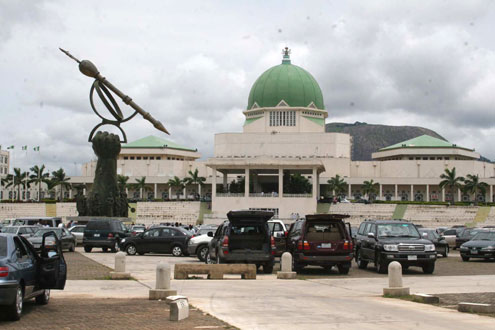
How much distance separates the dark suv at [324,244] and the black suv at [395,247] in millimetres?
1045

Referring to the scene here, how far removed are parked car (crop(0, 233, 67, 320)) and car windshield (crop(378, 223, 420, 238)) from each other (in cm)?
1240

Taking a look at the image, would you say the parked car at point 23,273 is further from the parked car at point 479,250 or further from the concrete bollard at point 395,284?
the parked car at point 479,250

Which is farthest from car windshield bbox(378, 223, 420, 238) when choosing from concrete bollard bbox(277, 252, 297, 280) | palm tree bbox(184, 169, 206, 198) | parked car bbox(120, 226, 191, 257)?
palm tree bbox(184, 169, 206, 198)

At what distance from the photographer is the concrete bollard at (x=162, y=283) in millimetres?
13664

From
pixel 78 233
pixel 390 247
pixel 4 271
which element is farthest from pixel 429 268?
pixel 78 233

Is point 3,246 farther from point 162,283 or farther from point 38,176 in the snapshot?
point 38,176

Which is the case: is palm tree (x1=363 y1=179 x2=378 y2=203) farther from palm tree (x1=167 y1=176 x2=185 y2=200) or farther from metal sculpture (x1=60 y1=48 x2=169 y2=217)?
metal sculpture (x1=60 y1=48 x2=169 y2=217)

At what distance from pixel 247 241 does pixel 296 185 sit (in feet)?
214

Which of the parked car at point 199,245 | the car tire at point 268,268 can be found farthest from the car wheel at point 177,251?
the car tire at point 268,268

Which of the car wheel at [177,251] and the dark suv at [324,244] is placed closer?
the dark suv at [324,244]

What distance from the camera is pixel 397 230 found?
74.2 feet

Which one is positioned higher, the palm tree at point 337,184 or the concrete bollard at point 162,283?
the palm tree at point 337,184

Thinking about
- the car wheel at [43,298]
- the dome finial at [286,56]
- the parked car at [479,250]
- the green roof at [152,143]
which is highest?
the dome finial at [286,56]

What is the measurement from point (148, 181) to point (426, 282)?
8944 cm
